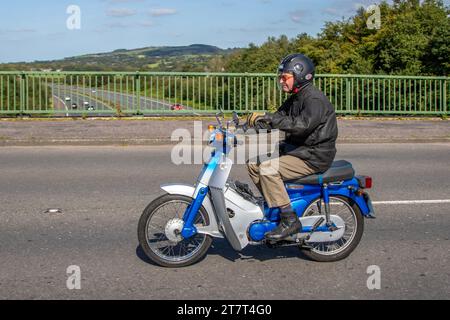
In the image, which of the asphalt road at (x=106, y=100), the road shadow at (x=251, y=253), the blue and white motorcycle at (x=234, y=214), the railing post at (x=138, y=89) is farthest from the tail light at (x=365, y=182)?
the railing post at (x=138, y=89)

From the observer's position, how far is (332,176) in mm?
5719

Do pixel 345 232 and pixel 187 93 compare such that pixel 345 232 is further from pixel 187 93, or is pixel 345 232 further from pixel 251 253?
pixel 187 93

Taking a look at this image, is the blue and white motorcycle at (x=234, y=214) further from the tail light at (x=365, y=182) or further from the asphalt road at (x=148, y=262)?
the asphalt road at (x=148, y=262)

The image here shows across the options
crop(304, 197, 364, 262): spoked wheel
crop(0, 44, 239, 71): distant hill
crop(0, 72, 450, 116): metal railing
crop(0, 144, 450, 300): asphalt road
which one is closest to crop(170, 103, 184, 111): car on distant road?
crop(0, 72, 450, 116): metal railing

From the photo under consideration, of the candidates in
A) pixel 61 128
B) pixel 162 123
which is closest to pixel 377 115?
pixel 162 123

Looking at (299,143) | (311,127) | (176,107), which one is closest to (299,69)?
(311,127)

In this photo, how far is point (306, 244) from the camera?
5.81 metres

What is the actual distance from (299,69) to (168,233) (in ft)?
5.93

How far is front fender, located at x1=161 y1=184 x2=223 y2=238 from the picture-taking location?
5.55 m

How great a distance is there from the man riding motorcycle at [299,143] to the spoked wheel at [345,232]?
30 cm

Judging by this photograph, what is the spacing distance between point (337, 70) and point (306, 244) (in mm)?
29129

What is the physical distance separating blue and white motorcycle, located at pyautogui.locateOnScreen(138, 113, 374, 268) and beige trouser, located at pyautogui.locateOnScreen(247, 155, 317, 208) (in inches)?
3.4

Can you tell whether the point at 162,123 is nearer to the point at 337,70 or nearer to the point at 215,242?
the point at 215,242

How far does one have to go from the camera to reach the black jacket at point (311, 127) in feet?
18.1
